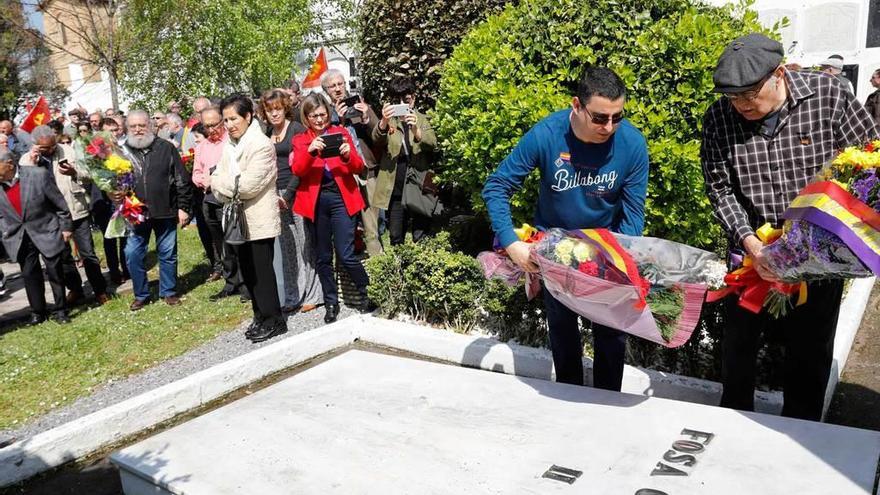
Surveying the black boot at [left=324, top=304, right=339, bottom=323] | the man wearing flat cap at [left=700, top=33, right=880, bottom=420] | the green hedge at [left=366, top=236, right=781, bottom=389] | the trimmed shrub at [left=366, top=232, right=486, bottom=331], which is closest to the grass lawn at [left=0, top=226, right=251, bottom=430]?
the black boot at [left=324, top=304, right=339, bottom=323]

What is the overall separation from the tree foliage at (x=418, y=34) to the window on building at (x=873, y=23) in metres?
10.5

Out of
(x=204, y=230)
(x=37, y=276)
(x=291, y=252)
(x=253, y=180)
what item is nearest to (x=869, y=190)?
(x=253, y=180)

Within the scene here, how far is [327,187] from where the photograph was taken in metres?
6.26

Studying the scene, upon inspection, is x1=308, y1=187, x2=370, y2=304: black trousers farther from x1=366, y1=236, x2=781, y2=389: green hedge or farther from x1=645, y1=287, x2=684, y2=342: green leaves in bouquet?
x1=645, y1=287, x2=684, y2=342: green leaves in bouquet

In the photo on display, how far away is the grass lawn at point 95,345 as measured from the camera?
5.47 meters

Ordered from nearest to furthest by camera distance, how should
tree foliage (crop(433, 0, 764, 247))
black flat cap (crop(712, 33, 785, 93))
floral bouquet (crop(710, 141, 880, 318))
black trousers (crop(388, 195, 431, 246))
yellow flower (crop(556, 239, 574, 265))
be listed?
floral bouquet (crop(710, 141, 880, 318))
black flat cap (crop(712, 33, 785, 93))
yellow flower (crop(556, 239, 574, 265))
tree foliage (crop(433, 0, 764, 247))
black trousers (crop(388, 195, 431, 246))

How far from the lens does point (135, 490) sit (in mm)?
3572

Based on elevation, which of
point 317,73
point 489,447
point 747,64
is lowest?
point 489,447

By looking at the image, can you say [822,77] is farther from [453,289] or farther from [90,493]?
[90,493]

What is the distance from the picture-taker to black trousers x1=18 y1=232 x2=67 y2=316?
24.5 feet

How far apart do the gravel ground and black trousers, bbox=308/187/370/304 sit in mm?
364

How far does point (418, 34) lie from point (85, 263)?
4.69m

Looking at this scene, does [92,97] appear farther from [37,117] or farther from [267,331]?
[267,331]

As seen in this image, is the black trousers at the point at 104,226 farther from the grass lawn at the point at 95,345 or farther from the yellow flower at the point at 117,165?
the yellow flower at the point at 117,165
